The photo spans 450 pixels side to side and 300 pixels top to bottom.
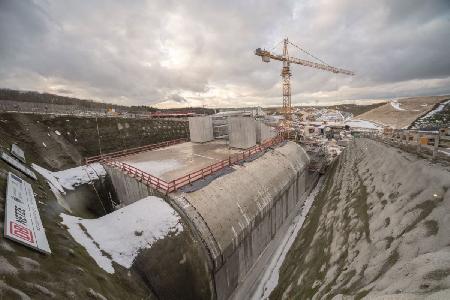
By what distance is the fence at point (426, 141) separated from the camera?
12.5m

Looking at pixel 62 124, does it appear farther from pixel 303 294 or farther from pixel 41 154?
pixel 303 294

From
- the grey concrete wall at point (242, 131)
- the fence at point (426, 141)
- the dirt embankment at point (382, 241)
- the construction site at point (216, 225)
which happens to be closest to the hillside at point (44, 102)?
the construction site at point (216, 225)

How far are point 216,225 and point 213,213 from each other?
80cm

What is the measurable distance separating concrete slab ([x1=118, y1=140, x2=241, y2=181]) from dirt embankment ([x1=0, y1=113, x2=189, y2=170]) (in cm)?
702

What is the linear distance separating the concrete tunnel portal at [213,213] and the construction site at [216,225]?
90mm

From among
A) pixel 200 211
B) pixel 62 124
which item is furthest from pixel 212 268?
pixel 62 124

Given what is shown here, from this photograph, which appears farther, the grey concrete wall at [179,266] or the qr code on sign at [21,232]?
the grey concrete wall at [179,266]

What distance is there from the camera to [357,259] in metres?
10.2

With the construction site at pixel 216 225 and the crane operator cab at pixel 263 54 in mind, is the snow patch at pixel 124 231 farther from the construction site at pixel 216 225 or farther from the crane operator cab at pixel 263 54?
the crane operator cab at pixel 263 54

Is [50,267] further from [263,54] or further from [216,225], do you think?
[263,54]

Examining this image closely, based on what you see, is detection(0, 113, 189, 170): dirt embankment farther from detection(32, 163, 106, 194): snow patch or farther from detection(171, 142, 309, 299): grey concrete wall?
detection(171, 142, 309, 299): grey concrete wall

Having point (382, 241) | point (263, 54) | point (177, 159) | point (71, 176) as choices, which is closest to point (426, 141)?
point (382, 241)

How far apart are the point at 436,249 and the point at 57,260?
13336 millimetres

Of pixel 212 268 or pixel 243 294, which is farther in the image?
pixel 243 294
